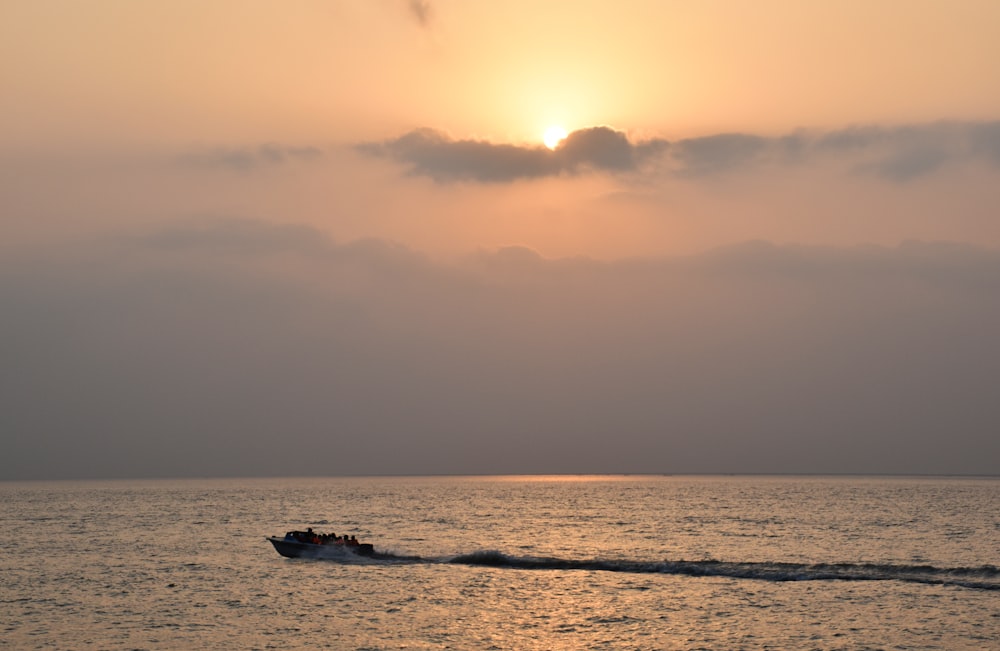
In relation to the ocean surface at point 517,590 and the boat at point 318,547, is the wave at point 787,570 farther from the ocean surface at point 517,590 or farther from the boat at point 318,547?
the boat at point 318,547

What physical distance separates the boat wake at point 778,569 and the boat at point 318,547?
16.5ft

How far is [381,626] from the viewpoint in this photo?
177 feet

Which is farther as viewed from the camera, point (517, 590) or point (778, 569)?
point (778, 569)

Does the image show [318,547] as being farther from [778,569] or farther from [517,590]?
[778,569]

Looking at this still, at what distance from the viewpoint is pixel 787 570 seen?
7475 cm

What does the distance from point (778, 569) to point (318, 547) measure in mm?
39363

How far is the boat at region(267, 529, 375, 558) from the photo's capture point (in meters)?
87.2

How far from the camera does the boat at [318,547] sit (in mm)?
87188

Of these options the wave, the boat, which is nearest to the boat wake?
the wave

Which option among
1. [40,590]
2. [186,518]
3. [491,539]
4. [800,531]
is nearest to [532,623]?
[40,590]

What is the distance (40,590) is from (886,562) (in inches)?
2621

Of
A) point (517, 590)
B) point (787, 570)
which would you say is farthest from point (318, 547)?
point (787, 570)

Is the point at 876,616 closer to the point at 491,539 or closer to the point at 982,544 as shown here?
the point at 982,544

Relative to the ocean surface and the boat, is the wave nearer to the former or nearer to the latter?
the ocean surface
